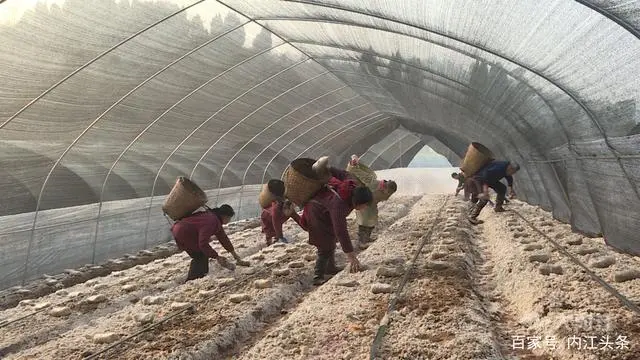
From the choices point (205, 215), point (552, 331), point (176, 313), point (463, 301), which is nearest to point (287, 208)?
point (205, 215)

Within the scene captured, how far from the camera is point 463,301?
171 inches

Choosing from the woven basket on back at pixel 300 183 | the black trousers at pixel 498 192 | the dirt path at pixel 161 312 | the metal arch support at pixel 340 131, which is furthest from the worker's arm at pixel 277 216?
the metal arch support at pixel 340 131

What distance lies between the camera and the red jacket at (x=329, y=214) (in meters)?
5.52

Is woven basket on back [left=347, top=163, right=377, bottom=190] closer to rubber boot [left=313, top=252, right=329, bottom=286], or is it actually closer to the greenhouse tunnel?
the greenhouse tunnel

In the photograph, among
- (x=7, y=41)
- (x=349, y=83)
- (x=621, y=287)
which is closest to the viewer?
(x=621, y=287)

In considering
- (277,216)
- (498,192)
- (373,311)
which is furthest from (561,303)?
(498,192)

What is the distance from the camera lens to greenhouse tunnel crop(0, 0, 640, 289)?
5.34m

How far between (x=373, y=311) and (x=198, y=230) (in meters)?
2.91

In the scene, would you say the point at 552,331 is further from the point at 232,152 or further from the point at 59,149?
the point at 232,152

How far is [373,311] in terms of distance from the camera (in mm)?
4383

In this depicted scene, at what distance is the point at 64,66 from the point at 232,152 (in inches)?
298

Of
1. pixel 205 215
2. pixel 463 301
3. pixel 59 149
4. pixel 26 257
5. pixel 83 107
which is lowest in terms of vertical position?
pixel 26 257

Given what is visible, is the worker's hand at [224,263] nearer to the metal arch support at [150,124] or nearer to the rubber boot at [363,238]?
the rubber boot at [363,238]

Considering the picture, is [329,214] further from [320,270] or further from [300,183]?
[320,270]
